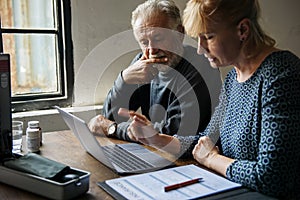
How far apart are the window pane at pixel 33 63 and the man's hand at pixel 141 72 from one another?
66 centimetres

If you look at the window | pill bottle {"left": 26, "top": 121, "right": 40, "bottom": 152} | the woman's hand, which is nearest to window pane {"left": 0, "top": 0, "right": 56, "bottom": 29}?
the window

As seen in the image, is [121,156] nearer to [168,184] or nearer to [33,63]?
[168,184]

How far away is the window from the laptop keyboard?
1.03 m

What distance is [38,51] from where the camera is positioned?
2324 mm

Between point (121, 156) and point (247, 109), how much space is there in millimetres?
461

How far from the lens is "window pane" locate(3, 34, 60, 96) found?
2258mm

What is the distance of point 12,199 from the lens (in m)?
0.97

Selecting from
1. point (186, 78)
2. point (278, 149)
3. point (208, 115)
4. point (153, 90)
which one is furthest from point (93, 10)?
point (278, 149)

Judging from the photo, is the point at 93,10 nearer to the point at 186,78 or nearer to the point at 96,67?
the point at 96,67

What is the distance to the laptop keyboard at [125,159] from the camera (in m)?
1.21

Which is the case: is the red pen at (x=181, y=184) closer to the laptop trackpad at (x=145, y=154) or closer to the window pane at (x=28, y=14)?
the laptop trackpad at (x=145, y=154)

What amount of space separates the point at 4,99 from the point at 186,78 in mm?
841

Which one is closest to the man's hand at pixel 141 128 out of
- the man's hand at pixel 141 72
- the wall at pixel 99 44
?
the man's hand at pixel 141 72

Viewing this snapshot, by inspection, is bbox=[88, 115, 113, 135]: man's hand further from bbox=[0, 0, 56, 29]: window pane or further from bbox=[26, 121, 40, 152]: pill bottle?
bbox=[0, 0, 56, 29]: window pane
